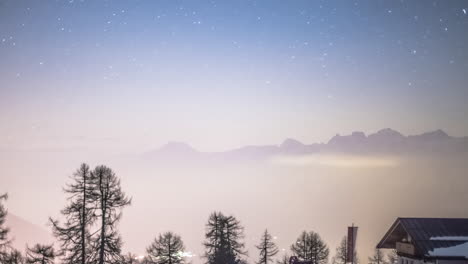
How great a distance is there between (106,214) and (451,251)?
83.3ft

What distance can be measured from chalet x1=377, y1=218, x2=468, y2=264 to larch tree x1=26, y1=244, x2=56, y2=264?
87.6ft

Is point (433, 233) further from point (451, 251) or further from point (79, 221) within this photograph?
point (79, 221)

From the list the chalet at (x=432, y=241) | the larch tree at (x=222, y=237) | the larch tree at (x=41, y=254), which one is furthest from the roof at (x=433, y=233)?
the larch tree at (x=41, y=254)

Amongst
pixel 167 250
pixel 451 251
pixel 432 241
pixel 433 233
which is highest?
pixel 433 233

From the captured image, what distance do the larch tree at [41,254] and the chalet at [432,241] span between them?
2670 cm

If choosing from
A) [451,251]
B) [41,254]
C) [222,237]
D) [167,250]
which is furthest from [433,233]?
[41,254]

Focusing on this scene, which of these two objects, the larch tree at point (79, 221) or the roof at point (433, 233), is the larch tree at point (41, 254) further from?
the roof at point (433, 233)

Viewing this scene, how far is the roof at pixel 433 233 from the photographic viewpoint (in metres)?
36.1

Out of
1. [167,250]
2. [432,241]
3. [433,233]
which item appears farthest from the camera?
[167,250]

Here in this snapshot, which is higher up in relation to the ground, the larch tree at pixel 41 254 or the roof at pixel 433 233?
the roof at pixel 433 233

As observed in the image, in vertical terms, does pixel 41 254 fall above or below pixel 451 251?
below

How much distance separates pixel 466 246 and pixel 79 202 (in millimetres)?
28488

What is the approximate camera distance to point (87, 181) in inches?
1096

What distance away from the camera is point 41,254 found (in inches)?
1209
